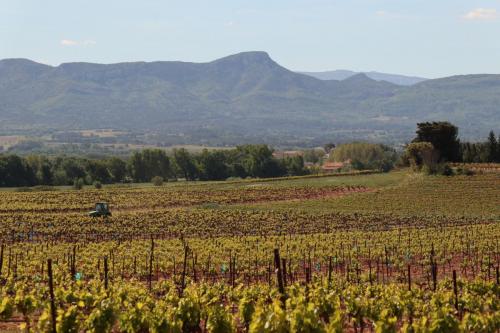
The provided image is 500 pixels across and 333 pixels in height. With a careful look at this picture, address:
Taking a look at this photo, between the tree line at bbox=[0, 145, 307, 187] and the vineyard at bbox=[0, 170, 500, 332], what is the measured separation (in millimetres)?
31301

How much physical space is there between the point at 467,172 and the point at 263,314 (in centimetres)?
6970

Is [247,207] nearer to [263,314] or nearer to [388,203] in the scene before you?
[388,203]

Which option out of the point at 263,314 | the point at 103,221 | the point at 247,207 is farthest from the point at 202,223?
the point at 263,314

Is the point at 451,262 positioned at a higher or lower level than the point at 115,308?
lower

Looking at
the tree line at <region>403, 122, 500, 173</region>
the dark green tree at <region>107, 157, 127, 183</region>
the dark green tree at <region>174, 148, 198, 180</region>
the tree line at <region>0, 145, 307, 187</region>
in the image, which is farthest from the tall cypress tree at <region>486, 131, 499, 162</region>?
the dark green tree at <region>107, 157, 127, 183</region>

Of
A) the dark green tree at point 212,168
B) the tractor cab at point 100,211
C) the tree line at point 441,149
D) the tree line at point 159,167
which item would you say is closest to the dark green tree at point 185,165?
the tree line at point 159,167

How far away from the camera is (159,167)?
12762 cm

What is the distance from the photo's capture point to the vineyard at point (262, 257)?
19.1m

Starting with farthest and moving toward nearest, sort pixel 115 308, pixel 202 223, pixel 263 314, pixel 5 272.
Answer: pixel 202 223 < pixel 5 272 < pixel 115 308 < pixel 263 314

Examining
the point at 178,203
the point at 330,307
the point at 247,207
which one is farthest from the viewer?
the point at 178,203

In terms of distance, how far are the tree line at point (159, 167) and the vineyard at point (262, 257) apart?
31301mm

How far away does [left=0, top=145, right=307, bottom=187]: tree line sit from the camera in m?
117

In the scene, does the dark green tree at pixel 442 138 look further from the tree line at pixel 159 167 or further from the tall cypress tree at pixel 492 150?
the tree line at pixel 159 167

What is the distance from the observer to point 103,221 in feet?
184
